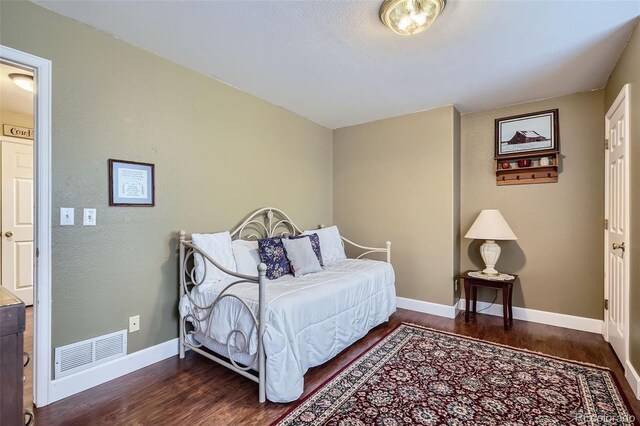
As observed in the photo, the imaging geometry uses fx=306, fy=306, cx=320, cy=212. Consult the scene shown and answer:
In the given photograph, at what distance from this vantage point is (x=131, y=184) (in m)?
2.21

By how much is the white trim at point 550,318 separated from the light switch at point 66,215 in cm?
395

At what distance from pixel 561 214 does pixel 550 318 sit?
1.09m

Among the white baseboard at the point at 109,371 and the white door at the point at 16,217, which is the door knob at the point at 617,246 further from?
the white door at the point at 16,217

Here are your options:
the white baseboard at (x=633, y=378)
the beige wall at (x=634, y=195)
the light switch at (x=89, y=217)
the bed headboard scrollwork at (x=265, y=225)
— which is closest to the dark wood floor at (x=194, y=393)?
the white baseboard at (x=633, y=378)

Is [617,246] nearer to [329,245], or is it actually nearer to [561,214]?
[561,214]

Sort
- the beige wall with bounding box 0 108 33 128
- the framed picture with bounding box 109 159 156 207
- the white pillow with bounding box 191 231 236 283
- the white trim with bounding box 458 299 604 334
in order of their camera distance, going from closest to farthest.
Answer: the framed picture with bounding box 109 159 156 207 < the white pillow with bounding box 191 231 236 283 < the white trim with bounding box 458 299 604 334 < the beige wall with bounding box 0 108 33 128

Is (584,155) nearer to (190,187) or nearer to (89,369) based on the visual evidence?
(190,187)

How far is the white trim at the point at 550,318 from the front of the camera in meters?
2.97

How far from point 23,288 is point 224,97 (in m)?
3.52

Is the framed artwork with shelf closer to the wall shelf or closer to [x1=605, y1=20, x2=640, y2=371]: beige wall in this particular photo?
the wall shelf

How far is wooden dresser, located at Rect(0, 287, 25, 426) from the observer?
0.85 meters

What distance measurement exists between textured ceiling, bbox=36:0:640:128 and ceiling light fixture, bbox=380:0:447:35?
0.09 m

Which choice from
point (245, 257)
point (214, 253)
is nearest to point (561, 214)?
point (245, 257)

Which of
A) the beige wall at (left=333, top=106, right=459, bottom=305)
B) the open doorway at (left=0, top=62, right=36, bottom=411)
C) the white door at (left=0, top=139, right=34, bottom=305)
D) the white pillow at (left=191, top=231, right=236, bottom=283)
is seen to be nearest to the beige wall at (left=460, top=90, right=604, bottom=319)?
the beige wall at (left=333, top=106, right=459, bottom=305)
